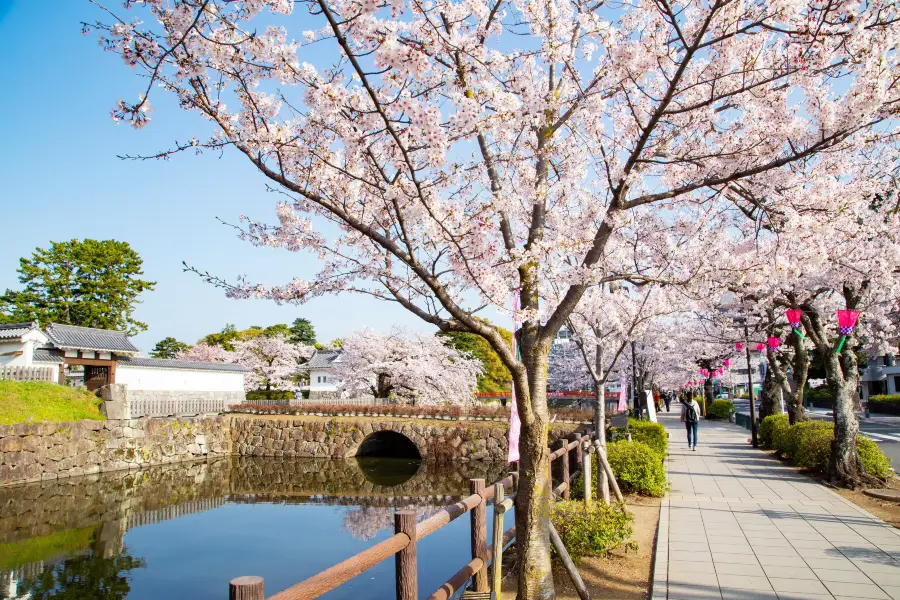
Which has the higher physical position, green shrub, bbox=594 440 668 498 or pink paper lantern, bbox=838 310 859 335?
pink paper lantern, bbox=838 310 859 335

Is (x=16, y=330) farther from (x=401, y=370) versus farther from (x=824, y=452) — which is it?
(x=824, y=452)

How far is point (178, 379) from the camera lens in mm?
30484

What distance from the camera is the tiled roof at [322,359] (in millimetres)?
52656

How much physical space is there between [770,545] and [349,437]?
21.2m

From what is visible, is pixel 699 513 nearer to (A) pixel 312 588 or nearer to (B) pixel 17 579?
(A) pixel 312 588

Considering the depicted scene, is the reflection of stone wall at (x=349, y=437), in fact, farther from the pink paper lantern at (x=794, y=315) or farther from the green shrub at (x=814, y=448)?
the pink paper lantern at (x=794, y=315)

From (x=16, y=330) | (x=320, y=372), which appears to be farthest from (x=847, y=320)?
(x=320, y=372)

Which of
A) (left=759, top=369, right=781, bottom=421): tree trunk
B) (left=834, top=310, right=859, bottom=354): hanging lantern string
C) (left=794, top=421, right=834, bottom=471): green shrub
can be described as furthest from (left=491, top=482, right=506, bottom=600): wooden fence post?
(left=759, top=369, right=781, bottom=421): tree trunk

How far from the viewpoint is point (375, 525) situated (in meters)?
13.8

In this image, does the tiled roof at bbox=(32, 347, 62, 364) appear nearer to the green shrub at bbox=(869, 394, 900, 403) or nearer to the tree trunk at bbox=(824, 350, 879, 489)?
the tree trunk at bbox=(824, 350, 879, 489)

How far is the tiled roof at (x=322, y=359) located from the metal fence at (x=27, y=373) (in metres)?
31.8

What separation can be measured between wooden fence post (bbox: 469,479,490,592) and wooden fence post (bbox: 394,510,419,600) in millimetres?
1262

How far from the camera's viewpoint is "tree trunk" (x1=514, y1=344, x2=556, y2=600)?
470 cm

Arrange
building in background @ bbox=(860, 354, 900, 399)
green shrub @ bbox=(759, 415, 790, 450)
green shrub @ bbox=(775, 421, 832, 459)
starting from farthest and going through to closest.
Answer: building in background @ bbox=(860, 354, 900, 399)
green shrub @ bbox=(759, 415, 790, 450)
green shrub @ bbox=(775, 421, 832, 459)
